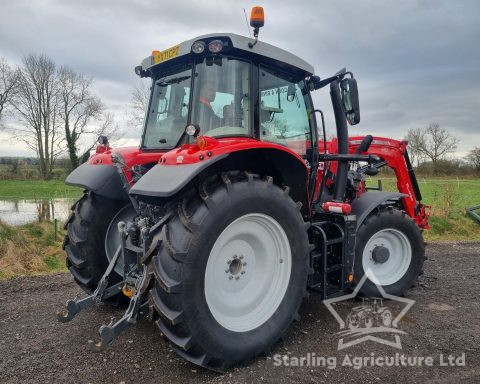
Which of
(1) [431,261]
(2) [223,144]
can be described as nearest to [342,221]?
(2) [223,144]

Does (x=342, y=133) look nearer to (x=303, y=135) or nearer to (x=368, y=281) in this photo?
(x=303, y=135)

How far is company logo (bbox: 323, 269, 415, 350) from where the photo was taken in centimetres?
322

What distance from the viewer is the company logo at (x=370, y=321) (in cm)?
322

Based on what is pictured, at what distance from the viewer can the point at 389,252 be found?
169 inches

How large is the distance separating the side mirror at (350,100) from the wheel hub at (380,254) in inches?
53.5

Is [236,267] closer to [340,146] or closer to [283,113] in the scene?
[283,113]

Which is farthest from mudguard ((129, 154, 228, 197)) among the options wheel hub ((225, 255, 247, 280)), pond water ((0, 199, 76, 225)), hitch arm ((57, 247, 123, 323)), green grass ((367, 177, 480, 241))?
green grass ((367, 177, 480, 241))

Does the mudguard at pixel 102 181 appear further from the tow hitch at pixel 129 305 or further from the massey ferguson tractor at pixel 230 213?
the tow hitch at pixel 129 305

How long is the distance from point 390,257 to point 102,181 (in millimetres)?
3120

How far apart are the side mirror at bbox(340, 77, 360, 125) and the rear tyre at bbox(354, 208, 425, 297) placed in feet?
3.45

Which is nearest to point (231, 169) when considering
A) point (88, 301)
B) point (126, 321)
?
point (126, 321)

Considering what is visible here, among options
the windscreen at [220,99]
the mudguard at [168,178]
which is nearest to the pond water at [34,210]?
the windscreen at [220,99]

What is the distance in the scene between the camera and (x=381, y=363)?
2.86 metres

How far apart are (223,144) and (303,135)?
1322mm
